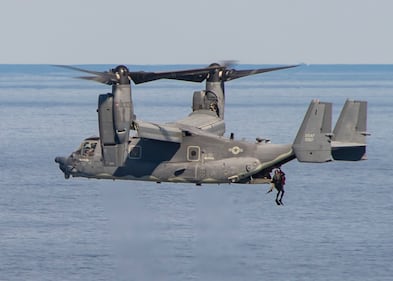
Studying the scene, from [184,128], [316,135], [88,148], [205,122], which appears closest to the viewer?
[316,135]

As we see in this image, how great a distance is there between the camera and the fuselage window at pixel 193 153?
83.5 meters

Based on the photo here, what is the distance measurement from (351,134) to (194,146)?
10648 mm

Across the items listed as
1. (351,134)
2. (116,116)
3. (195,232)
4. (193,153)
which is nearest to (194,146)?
(193,153)

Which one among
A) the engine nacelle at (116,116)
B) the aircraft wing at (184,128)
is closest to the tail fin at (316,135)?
the aircraft wing at (184,128)

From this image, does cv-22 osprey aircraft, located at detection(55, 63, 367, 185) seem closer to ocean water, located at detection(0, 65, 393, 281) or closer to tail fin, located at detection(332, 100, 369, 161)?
tail fin, located at detection(332, 100, 369, 161)

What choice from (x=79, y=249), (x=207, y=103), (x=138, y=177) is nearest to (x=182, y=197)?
(x=79, y=249)

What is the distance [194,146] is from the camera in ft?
274

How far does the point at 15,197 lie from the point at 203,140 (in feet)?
268

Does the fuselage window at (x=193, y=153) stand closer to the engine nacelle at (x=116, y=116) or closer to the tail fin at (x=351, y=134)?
the engine nacelle at (x=116, y=116)

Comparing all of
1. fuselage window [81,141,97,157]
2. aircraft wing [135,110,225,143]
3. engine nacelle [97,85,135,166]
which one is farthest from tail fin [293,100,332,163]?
fuselage window [81,141,97,157]

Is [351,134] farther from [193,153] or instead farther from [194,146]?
[193,153]

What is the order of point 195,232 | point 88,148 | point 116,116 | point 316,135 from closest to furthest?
1. point 116,116
2. point 316,135
3. point 88,148
4. point 195,232

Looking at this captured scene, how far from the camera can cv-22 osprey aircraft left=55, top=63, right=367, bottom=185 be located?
80944 millimetres

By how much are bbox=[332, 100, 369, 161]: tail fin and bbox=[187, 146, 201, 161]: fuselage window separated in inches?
362
